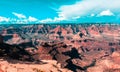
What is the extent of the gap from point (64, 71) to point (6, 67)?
1794cm

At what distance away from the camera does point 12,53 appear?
13225 centimetres

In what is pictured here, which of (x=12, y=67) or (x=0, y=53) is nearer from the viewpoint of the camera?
(x=12, y=67)

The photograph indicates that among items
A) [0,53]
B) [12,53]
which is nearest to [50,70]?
[0,53]

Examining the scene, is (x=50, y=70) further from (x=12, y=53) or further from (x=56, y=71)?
(x=12, y=53)

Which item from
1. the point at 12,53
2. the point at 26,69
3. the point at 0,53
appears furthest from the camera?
the point at 12,53

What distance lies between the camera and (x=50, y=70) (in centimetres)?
9156

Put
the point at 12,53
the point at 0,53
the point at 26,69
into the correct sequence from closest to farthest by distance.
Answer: the point at 26,69 → the point at 0,53 → the point at 12,53

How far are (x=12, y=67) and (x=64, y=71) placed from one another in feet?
53.3

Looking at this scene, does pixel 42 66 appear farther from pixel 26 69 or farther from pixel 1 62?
pixel 1 62

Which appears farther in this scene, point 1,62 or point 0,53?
point 0,53

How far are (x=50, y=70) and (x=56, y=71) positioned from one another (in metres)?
1.85

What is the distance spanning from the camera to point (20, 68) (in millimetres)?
90125

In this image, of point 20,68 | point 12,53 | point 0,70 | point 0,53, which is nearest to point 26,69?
point 20,68

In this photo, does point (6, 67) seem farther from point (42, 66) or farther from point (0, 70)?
point (42, 66)
